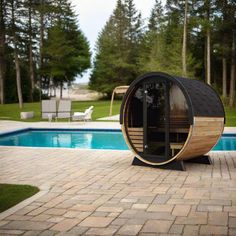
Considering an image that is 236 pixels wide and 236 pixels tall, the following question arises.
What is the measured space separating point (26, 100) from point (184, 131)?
30801 millimetres

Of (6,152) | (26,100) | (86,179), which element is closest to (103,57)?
(26,100)

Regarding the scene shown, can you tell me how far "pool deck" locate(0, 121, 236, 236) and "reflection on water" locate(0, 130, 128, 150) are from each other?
15.2ft

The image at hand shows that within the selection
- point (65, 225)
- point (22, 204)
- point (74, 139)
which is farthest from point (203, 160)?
point (74, 139)

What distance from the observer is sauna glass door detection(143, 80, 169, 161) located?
23.2 ft

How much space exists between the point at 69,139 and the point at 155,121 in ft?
22.3

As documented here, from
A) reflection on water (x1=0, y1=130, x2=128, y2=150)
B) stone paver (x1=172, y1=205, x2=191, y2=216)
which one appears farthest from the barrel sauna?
reflection on water (x1=0, y1=130, x2=128, y2=150)

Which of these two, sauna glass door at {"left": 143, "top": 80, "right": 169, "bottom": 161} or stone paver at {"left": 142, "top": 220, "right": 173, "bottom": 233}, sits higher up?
sauna glass door at {"left": 143, "top": 80, "right": 169, "bottom": 161}

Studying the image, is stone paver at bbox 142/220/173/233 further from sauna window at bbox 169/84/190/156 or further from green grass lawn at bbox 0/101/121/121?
green grass lawn at bbox 0/101/121/121

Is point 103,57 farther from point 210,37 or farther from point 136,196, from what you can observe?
point 136,196

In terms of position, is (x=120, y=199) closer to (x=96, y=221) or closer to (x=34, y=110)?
(x=96, y=221)

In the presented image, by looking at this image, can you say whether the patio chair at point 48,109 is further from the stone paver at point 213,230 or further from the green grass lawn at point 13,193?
the stone paver at point 213,230

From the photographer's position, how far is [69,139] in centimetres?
1380

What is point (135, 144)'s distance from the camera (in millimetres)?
7297

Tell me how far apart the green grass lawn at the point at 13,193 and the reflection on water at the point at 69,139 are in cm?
662
